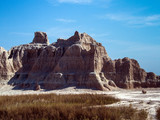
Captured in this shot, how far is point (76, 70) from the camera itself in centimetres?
4953

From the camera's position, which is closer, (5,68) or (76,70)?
(76,70)

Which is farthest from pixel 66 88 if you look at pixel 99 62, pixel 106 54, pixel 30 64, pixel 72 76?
pixel 30 64

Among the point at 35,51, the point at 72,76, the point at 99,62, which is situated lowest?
the point at 72,76

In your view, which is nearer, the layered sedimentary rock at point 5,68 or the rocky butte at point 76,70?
the rocky butte at point 76,70

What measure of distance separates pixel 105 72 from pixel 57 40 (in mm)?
16935

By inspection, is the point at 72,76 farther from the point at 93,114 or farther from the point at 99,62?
the point at 93,114

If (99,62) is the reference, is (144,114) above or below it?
below

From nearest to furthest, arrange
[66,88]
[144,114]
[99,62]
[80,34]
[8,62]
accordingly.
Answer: [144,114]
[66,88]
[99,62]
[80,34]
[8,62]

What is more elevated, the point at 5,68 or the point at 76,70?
the point at 5,68

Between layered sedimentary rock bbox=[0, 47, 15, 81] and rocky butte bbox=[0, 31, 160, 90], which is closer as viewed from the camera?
rocky butte bbox=[0, 31, 160, 90]

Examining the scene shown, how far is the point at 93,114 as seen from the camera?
49.8 ft

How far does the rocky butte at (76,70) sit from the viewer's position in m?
47.5

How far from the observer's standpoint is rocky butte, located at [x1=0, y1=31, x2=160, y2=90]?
47.5 m

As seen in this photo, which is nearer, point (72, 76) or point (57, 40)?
point (72, 76)
